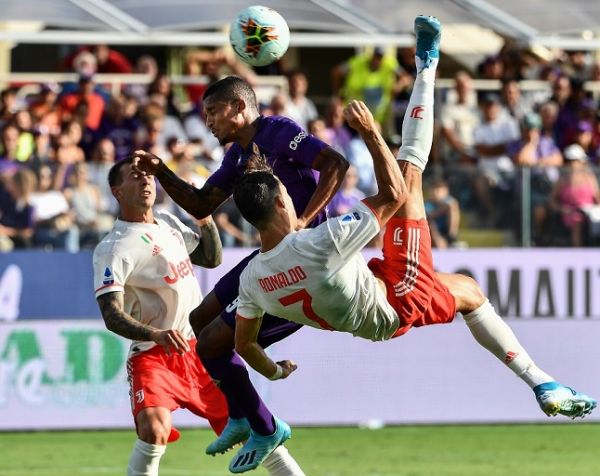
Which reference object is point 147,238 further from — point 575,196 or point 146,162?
point 575,196

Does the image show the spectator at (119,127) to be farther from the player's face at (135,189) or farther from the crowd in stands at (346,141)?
the player's face at (135,189)

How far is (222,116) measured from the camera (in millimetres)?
9016

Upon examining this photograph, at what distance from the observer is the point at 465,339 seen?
14992 mm

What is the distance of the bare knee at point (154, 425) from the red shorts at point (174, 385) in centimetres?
4

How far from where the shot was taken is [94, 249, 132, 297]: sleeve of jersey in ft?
30.8

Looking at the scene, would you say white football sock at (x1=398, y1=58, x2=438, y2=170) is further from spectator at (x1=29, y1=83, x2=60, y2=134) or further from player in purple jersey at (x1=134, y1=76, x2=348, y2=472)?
spectator at (x1=29, y1=83, x2=60, y2=134)

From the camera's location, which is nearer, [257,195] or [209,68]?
[257,195]

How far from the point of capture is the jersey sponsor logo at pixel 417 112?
902 cm

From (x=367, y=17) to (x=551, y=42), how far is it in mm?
2275

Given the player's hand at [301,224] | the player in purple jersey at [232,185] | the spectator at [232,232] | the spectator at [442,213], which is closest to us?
the player's hand at [301,224]

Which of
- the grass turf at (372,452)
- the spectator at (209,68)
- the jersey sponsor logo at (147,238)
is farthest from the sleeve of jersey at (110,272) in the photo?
the spectator at (209,68)

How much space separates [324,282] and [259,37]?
5.95 ft

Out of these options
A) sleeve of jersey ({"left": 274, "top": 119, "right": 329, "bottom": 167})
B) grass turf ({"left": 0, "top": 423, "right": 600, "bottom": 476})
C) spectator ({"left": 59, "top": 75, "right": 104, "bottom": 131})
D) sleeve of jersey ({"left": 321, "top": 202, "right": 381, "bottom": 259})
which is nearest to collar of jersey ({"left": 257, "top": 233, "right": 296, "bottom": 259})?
sleeve of jersey ({"left": 321, "top": 202, "right": 381, "bottom": 259})

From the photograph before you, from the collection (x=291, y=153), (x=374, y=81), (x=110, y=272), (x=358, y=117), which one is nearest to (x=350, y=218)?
(x=358, y=117)
